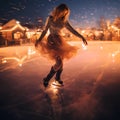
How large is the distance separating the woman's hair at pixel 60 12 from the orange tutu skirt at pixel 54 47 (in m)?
0.45

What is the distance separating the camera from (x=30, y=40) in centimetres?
4116

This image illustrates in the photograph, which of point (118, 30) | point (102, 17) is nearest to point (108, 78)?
point (118, 30)

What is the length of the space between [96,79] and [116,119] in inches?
134

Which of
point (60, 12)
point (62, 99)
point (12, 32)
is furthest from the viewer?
point (12, 32)

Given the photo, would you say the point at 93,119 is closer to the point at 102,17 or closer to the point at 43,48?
the point at 43,48

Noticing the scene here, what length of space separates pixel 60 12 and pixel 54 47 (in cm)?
88

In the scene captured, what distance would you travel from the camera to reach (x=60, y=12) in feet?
20.1

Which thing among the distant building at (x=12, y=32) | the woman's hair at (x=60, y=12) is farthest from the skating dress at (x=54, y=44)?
the distant building at (x=12, y=32)

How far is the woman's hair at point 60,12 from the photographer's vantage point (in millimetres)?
6129

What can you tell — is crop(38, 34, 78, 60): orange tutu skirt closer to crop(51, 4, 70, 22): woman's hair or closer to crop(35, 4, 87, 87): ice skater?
crop(35, 4, 87, 87): ice skater

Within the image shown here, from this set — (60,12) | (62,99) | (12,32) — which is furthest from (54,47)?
(12,32)

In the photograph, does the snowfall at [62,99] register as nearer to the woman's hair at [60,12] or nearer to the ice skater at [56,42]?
the ice skater at [56,42]

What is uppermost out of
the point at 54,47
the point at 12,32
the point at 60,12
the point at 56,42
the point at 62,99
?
the point at 12,32

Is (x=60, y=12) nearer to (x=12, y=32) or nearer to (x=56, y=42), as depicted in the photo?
(x=56, y=42)
